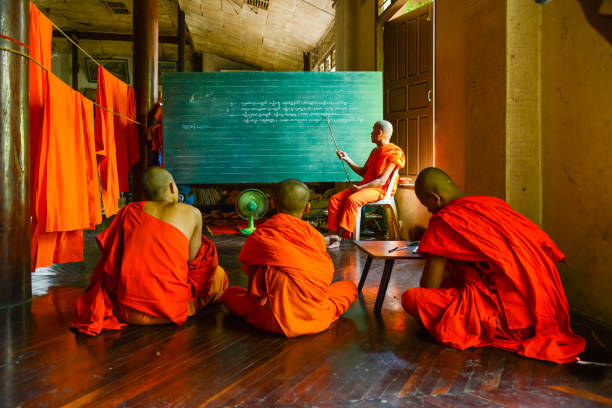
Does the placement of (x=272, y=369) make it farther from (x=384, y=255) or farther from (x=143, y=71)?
(x=143, y=71)

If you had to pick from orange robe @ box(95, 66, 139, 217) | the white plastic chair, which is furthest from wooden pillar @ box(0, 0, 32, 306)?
the white plastic chair

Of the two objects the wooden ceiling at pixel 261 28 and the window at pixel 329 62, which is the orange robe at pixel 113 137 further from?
the window at pixel 329 62

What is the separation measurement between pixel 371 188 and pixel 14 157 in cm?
337

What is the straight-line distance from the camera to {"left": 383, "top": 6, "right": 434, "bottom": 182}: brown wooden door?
18.3 feet

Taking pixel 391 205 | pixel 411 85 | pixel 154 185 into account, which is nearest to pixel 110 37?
pixel 411 85

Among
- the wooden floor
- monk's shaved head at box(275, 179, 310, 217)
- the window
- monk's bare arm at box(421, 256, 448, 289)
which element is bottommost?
the wooden floor

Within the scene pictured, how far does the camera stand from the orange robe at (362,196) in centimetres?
493

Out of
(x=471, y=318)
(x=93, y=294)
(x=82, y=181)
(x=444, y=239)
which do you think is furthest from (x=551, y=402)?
(x=82, y=181)

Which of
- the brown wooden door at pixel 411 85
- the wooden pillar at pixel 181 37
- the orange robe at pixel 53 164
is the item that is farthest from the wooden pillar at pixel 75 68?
the orange robe at pixel 53 164

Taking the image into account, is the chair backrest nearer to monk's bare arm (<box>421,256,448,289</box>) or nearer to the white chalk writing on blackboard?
the white chalk writing on blackboard

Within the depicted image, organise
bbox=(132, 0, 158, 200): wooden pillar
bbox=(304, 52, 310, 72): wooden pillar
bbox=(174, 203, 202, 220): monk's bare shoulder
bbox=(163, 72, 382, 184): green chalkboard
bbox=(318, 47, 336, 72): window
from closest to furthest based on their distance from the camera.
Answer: bbox=(174, 203, 202, 220): monk's bare shoulder → bbox=(163, 72, 382, 184): green chalkboard → bbox=(132, 0, 158, 200): wooden pillar → bbox=(318, 47, 336, 72): window → bbox=(304, 52, 310, 72): wooden pillar

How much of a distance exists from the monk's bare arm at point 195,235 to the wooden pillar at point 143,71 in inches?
148

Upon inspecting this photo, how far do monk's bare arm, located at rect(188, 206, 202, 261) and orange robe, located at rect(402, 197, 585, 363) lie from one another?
4.32ft

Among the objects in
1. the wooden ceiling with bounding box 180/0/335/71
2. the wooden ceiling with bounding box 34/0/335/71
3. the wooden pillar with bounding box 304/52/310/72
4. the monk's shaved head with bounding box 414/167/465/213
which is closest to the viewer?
the monk's shaved head with bounding box 414/167/465/213
